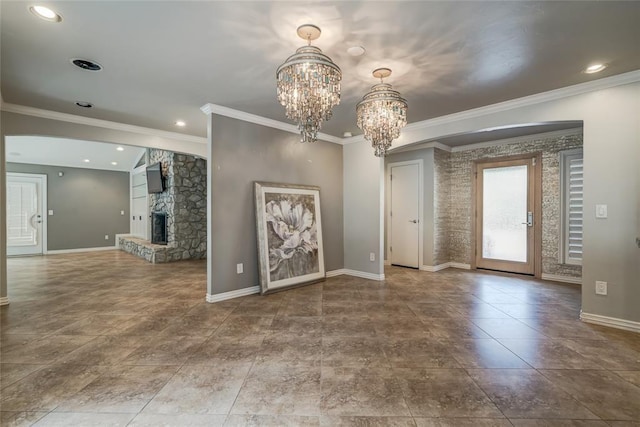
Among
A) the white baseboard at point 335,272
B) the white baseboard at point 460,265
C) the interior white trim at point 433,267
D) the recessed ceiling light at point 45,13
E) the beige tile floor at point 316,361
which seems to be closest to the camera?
the beige tile floor at point 316,361

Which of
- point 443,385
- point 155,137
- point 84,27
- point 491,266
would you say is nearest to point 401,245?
point 491,266

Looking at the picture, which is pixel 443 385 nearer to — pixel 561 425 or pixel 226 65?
pixel 561 425

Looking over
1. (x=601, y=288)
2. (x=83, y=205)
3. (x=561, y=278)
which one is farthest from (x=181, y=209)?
(x=561, y=278)

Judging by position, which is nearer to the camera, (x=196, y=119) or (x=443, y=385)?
(x=443, y=385)

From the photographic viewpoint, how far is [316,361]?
7.14 ft

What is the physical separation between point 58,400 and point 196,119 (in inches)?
138

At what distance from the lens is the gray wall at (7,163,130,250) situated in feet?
25.7

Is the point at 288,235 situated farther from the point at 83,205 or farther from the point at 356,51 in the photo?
the point at 83,205

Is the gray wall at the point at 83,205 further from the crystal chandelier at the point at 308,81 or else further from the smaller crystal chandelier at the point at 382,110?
the smaller crystal chandelier at the point at 382,110

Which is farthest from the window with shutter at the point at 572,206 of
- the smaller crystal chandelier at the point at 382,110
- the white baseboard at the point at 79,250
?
the white baseboard at the point at 79,250

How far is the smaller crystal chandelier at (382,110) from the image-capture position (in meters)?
2.63

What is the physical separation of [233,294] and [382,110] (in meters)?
2.89

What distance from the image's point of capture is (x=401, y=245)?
19.2ft

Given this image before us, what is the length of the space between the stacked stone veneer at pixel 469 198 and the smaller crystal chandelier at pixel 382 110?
124 inches
